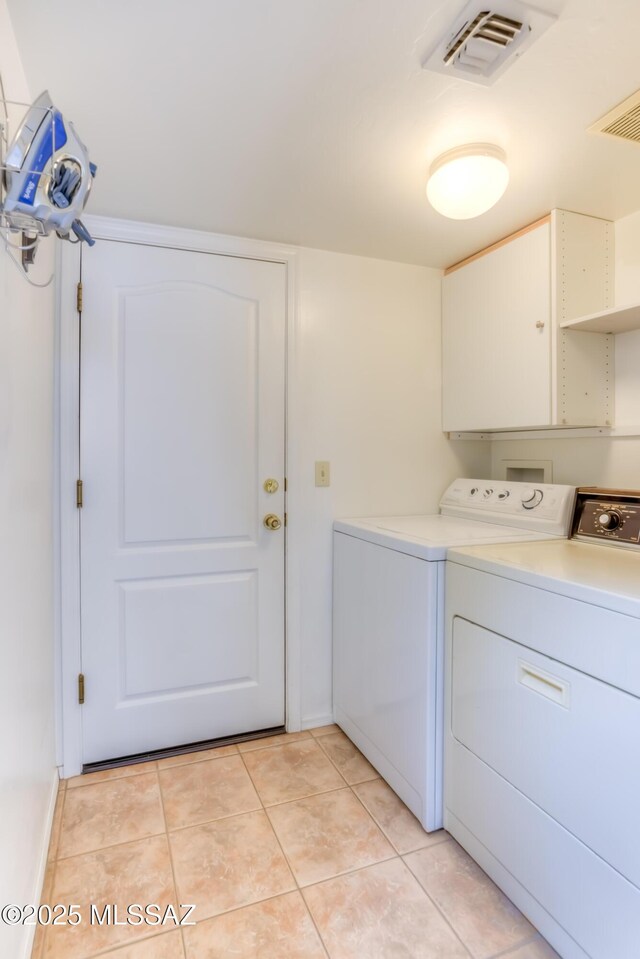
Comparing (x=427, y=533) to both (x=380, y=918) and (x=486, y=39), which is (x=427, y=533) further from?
(x=486, y=39)

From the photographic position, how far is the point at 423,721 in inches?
60.4

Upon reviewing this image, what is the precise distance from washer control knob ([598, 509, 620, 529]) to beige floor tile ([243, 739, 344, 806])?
51.0 inches

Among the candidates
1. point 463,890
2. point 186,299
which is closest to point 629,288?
point 186,299

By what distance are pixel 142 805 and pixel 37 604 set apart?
2.63ft

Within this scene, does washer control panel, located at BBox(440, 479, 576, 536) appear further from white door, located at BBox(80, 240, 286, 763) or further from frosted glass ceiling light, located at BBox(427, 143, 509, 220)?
frosted glass ceiling light, located at BBox(427, 143, 509, 220)

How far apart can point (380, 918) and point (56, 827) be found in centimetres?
102

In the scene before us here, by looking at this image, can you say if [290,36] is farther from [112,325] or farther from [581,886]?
[581,886]

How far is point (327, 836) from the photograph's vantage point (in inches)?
59.8

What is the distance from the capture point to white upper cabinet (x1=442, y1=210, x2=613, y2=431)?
176 cm

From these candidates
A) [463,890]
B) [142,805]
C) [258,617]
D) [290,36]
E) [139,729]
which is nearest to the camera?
[290,36]

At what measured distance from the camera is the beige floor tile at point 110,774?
5.78ft

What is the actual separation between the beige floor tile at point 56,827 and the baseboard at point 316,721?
3.02 ft

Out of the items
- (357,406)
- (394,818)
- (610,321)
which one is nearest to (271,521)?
(357,406)

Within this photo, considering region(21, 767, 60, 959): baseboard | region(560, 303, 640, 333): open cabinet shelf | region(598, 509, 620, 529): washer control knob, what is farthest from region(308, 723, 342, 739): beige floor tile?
region(560, 303, 640, 333): open cabinet shelf
